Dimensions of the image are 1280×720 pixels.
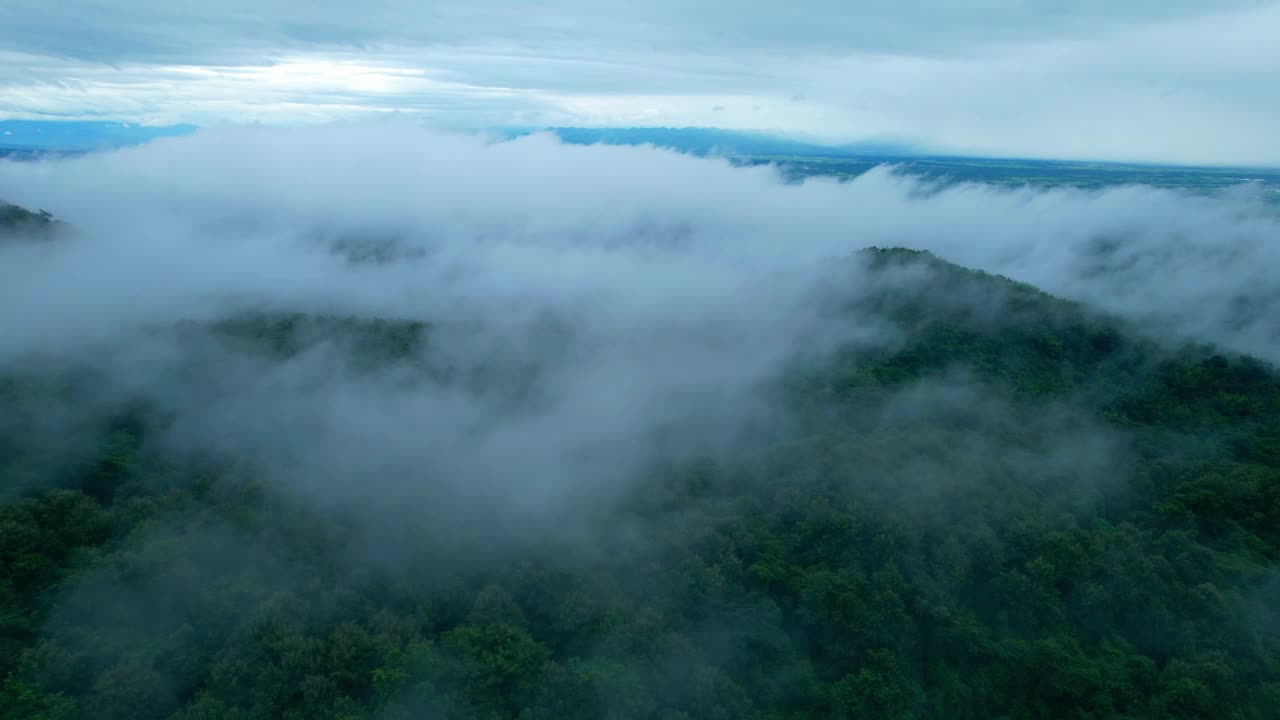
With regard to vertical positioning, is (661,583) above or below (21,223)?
below

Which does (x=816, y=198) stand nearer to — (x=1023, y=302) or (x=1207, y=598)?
(x=1023, y=302)

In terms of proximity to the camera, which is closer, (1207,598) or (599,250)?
(1207,598)

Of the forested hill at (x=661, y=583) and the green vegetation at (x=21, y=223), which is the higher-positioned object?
the green vegetation at (x=21, y=223)

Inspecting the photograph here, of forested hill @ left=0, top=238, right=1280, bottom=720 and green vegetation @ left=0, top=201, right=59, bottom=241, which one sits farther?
green vegetation @ left=0, top=201, right=59, bottom=241

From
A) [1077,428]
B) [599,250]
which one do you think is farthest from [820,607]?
[599,250]

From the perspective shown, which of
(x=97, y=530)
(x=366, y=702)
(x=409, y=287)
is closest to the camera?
(x=366, y=702)

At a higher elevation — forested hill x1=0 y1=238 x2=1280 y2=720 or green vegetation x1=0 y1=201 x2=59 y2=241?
green vegetation x1=0 y1=201 x2=59 y2=241

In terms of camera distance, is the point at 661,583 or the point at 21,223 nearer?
the point at 661,583

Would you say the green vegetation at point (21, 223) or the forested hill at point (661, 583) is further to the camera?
the green vegetation at point (21, 223)
